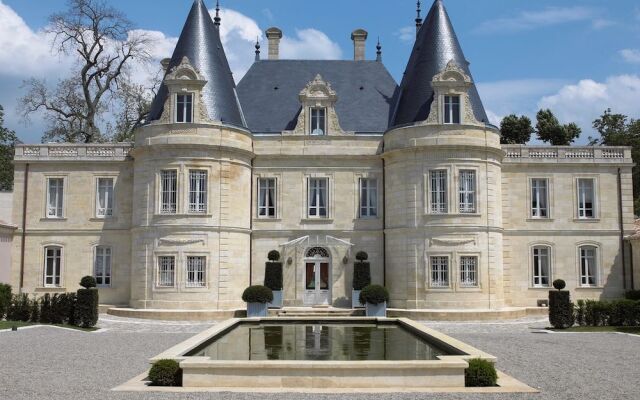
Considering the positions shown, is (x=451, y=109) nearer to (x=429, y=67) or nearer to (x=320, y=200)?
(x=429, y=67)

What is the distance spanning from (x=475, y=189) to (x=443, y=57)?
6.25 m

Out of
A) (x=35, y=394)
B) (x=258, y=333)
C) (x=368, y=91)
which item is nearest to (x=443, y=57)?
(x=368, y=91)

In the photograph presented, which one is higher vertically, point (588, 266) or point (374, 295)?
point (588, 266)

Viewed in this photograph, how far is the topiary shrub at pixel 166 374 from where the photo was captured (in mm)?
11914

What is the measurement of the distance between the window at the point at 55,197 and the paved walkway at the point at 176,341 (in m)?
9.14

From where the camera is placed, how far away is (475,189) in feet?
93.6

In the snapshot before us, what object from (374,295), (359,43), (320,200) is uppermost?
(359,43)

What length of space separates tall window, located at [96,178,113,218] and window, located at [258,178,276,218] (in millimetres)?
7053

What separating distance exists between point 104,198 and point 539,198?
20.5 meters

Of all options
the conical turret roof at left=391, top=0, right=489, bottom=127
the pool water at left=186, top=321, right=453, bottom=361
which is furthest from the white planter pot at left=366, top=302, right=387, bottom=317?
the conical turret roof at left=391, top=0, right=489, bottom=127

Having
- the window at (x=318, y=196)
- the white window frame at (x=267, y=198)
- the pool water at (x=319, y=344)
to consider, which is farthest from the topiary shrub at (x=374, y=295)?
the white window frame at (x=267, y=198)

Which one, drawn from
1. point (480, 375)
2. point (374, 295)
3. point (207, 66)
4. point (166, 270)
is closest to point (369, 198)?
point (374, 295)

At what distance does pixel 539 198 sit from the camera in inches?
1239

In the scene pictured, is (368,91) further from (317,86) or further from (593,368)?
(593,368)
